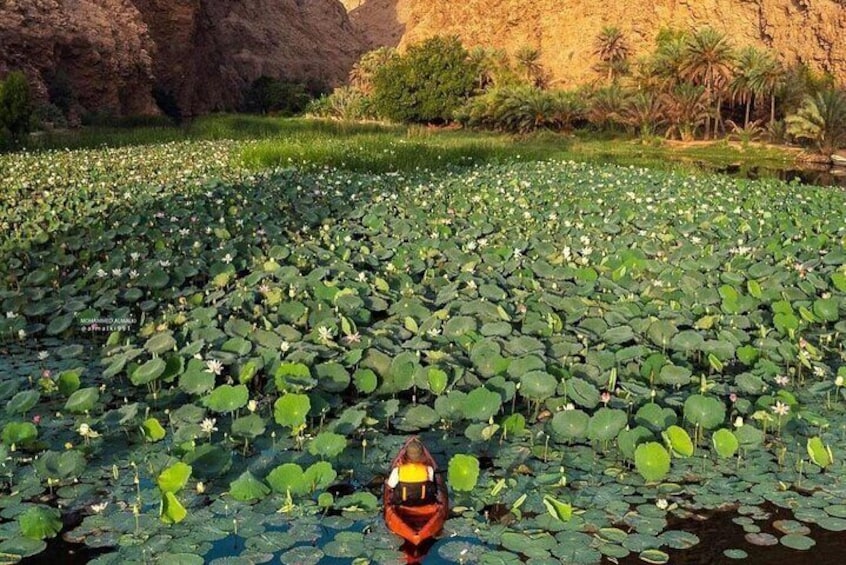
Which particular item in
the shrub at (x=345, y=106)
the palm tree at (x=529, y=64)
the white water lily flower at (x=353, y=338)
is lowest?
the white water lily flower at (x=353, y=338)

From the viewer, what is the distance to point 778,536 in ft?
12.4

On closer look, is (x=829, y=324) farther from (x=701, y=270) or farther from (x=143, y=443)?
(x=143, y=443)

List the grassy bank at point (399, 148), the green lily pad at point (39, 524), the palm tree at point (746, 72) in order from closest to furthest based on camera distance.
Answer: the green lily pad at point (39, 524), the grassy bank at point (399, 148), the palm tree at point (746, 72)

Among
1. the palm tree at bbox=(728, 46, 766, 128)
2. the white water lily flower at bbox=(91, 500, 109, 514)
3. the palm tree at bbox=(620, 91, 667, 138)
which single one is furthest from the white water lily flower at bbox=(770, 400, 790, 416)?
the palm tree at bbox=(728, 46, 766, 128)

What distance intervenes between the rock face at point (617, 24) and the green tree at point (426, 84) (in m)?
13.0

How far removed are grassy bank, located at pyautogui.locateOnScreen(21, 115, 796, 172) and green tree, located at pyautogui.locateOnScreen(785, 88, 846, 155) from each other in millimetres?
1280

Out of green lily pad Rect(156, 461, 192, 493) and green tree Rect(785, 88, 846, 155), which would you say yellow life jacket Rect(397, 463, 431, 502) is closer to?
green lily pad Rect(156, 461, 192, 493)

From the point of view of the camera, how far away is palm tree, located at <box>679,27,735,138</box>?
42.1 metres

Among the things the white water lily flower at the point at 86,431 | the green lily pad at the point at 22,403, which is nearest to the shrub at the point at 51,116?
the green lily pad at the point at 22,403

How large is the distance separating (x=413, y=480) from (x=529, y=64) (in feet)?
187

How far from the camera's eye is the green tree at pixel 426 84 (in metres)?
49.7

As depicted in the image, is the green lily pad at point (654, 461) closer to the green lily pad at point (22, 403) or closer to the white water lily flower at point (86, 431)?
the white water lily flower at point (86, 431)

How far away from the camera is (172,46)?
47.8 m

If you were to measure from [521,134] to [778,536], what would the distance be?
126 ft
